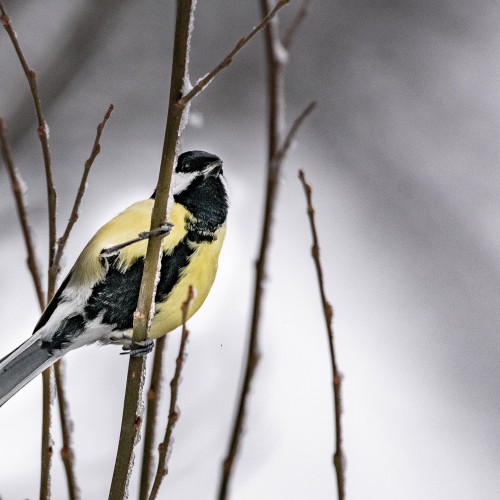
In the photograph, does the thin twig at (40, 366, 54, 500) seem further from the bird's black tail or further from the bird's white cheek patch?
the bird's white cheek patch

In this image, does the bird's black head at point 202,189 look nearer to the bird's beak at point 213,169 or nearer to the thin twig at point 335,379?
the bird's beak at point 213,169

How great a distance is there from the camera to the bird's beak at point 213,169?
→ 168cm

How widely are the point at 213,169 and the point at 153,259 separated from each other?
0.58 m

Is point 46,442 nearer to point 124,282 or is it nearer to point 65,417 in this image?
point 65,417

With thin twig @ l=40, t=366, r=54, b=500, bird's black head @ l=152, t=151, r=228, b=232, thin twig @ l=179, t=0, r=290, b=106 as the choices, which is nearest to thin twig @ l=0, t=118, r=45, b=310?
thin twig @ l=40, t=366, r=54, b=500

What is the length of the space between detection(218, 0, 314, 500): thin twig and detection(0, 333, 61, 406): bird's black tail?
2.43 feet

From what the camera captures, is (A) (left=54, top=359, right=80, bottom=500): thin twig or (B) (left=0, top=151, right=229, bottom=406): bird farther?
(B) (left=0, top=151, right=229, bottom=406): bird

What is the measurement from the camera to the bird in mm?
1575

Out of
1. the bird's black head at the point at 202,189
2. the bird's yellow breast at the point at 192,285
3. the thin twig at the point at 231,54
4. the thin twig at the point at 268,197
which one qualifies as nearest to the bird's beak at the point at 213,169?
the bird's black head at the point at 202,189

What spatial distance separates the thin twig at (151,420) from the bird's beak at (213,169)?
1.88 feet

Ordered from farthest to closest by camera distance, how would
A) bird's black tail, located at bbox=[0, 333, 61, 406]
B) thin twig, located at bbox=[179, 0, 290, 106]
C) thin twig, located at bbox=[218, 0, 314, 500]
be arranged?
1. bird's black tail, located at bbox=[0, 333, 61, 406]
2. thin twig, located at bbox=[179, 0, 290, 106]
3. thin twig, located at bbox=[218, 0, 314, 500]

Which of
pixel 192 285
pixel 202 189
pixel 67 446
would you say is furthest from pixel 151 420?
pixel 202 189

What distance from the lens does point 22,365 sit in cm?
153

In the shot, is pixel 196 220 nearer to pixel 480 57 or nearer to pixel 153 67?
pixel 153 67
